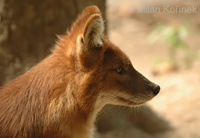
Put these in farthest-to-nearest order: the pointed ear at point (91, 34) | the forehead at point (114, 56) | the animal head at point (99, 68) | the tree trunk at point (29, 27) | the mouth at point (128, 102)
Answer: the tree trunk at point (29, 27), the mouth at point (128, 102), the forehead at point (114, 56), the animal head at point (99, 68), the pointed ear at point (91, 34)

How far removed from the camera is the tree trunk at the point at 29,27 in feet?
15.9

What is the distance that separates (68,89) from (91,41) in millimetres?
517

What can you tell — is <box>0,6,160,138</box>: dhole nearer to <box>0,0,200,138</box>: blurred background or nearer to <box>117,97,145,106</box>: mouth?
<box>117,97,145,106</box>: mouth

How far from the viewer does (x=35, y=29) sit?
5020 millimetres

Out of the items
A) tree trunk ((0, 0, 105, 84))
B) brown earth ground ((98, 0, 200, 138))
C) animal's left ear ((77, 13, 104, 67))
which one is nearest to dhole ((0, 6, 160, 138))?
animal's left ear ((77, 13, 104, 67))

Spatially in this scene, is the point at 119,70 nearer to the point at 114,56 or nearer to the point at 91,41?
the point at 114,56

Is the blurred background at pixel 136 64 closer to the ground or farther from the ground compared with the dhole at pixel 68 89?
farther from the ground

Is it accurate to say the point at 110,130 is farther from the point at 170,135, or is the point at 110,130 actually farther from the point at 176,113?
the point at 176,113

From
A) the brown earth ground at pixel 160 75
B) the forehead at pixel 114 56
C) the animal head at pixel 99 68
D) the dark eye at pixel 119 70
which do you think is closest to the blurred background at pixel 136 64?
the brown earth ground at pixel 160 75

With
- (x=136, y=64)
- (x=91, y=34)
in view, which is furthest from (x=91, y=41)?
(x=136, y=64)

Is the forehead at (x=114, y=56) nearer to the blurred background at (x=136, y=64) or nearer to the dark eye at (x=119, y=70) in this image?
the dark eye at (x=119, y=70)

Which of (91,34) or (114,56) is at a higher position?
(114,56)

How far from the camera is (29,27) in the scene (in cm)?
497

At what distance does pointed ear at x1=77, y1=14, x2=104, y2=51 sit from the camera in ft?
10.8
